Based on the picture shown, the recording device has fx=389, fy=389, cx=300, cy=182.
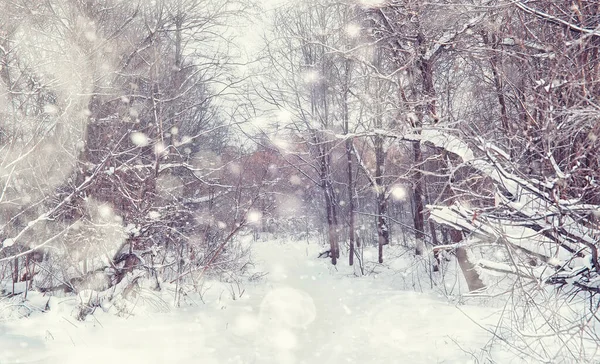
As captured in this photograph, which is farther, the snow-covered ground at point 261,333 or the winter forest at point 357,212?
the snow-covered ground at point 261,333

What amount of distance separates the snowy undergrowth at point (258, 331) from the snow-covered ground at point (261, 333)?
14 mm

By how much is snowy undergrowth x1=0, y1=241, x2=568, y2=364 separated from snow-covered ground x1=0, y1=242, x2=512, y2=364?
1 cm

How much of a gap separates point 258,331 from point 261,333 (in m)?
0.11

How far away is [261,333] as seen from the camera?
608cm

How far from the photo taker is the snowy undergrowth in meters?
4.39

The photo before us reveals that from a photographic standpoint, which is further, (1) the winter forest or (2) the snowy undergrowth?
(2) the snowy undergrowth

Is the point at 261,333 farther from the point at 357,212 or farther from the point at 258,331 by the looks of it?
the point at 357,212

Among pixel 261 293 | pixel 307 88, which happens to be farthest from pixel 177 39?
pixel 261 293

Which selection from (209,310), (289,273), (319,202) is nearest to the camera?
(209,310)

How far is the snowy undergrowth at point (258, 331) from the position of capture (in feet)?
14.4

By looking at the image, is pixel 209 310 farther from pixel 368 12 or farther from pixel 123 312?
pixel 368 12

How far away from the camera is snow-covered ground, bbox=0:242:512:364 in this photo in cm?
441

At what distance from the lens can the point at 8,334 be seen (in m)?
4.47

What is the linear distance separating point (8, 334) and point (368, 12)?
855 centimetres
